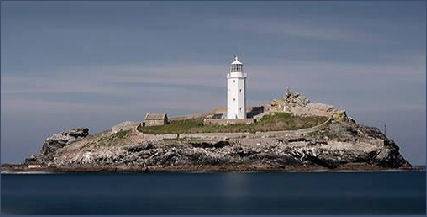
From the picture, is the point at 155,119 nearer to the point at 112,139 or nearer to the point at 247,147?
the point at 112,139

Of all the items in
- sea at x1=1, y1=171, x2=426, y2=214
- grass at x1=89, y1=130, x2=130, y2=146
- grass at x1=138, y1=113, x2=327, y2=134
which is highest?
grass at x1=138, y1=113, x2=327, y2=134

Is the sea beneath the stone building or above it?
beneath

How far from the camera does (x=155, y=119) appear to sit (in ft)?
243

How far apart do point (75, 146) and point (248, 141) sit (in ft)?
46.0

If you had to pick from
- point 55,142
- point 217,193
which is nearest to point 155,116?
point 55,142

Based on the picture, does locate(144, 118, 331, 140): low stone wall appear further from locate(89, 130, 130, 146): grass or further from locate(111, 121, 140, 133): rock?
locate(111, 121, 140, 133): rock

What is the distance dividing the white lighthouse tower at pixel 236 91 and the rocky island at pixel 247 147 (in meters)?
1.49

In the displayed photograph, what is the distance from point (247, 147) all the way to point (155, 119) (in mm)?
11421

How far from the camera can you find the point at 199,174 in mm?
62875

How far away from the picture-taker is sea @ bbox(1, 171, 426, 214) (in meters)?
41.5

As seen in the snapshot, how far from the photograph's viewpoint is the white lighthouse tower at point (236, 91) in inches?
2810

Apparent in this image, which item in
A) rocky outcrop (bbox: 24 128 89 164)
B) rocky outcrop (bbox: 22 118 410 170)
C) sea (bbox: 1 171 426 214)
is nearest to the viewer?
sea (bbox: 1 171 426 214)

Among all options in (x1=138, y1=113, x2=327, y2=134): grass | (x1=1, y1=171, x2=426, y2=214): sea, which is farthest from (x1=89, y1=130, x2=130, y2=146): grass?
(x1=1, y1=171, x2=426, y2=214): sea

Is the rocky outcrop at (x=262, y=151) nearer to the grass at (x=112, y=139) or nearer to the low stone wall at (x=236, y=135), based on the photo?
the low stone wall at (x=236, y=135)
